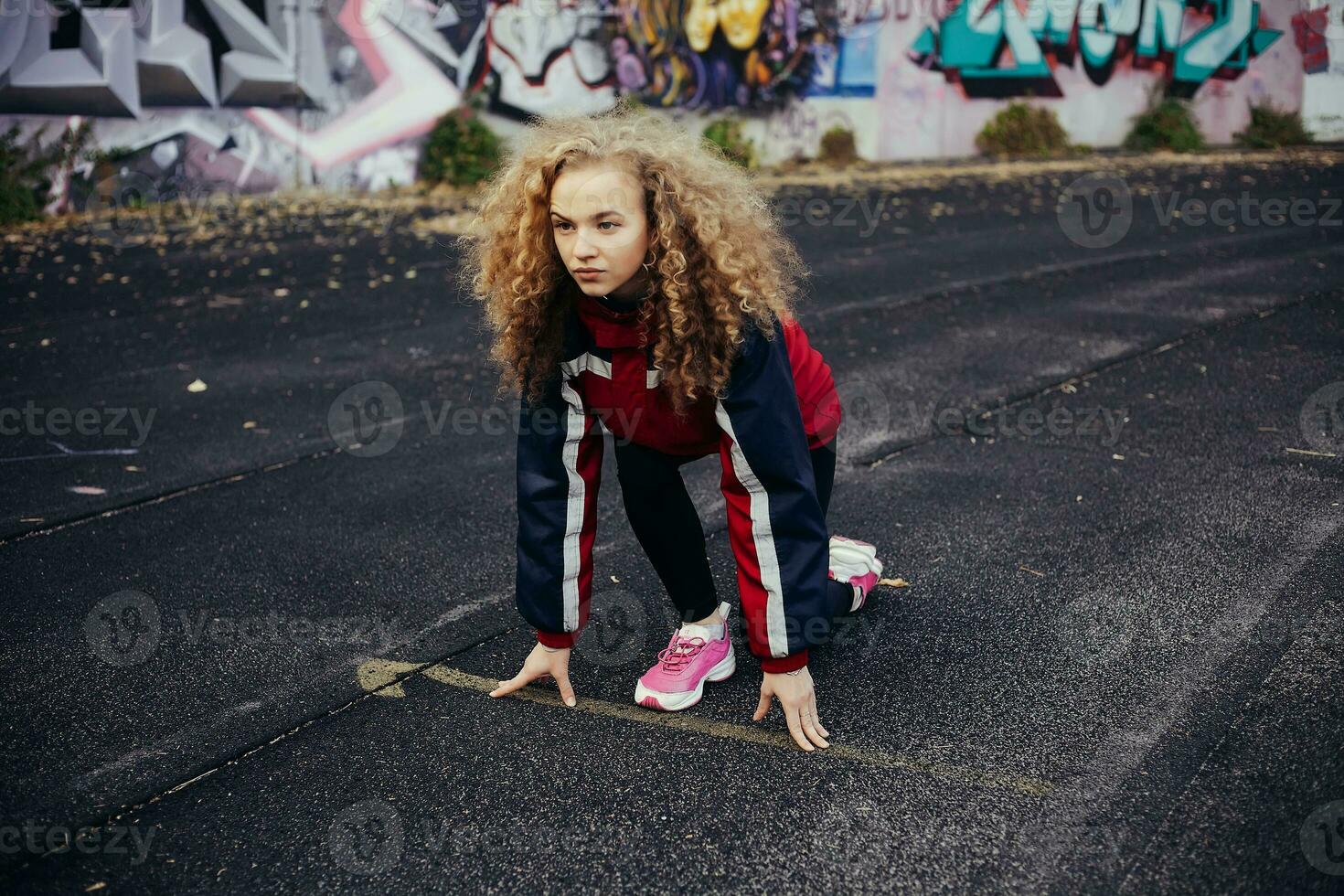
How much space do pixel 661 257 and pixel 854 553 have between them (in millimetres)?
1198

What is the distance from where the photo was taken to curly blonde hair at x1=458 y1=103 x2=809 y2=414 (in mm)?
2432

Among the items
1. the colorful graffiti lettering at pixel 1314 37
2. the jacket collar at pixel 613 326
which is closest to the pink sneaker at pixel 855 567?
the jacket collar at pixel 613 326

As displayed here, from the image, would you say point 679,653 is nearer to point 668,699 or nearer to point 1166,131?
point 668,699

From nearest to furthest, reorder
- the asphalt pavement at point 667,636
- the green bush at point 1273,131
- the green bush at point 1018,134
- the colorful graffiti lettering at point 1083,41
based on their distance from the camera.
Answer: the asphalt pavement at point 667,636, the colorful graffiti lettering at point 1083,41, the green bush at point 1018,134, the green bush at point 1273,131

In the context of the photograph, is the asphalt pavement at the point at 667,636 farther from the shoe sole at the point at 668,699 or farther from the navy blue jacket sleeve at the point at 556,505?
the navy blue jacket sleeve at the point at 556,505

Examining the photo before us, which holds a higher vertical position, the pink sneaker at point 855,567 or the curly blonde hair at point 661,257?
the curly blonde hair at point 661,257

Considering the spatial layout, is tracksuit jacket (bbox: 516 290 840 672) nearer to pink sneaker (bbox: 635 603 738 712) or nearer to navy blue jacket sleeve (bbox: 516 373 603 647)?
navy blue jacket sleeve (bbox: 516 373 603 647)

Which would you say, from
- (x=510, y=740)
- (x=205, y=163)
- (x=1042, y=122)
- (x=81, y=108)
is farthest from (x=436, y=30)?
(x=510, y=740)

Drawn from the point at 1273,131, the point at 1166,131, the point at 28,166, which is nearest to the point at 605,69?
the point at 28,166

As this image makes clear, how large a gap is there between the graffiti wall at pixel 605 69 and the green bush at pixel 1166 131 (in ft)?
1.19

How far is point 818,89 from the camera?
17359 mm

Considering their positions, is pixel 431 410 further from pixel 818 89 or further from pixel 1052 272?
pixel 818 89

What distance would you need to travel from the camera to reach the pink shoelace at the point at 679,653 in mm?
2885

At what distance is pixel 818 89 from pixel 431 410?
44.4 feet
